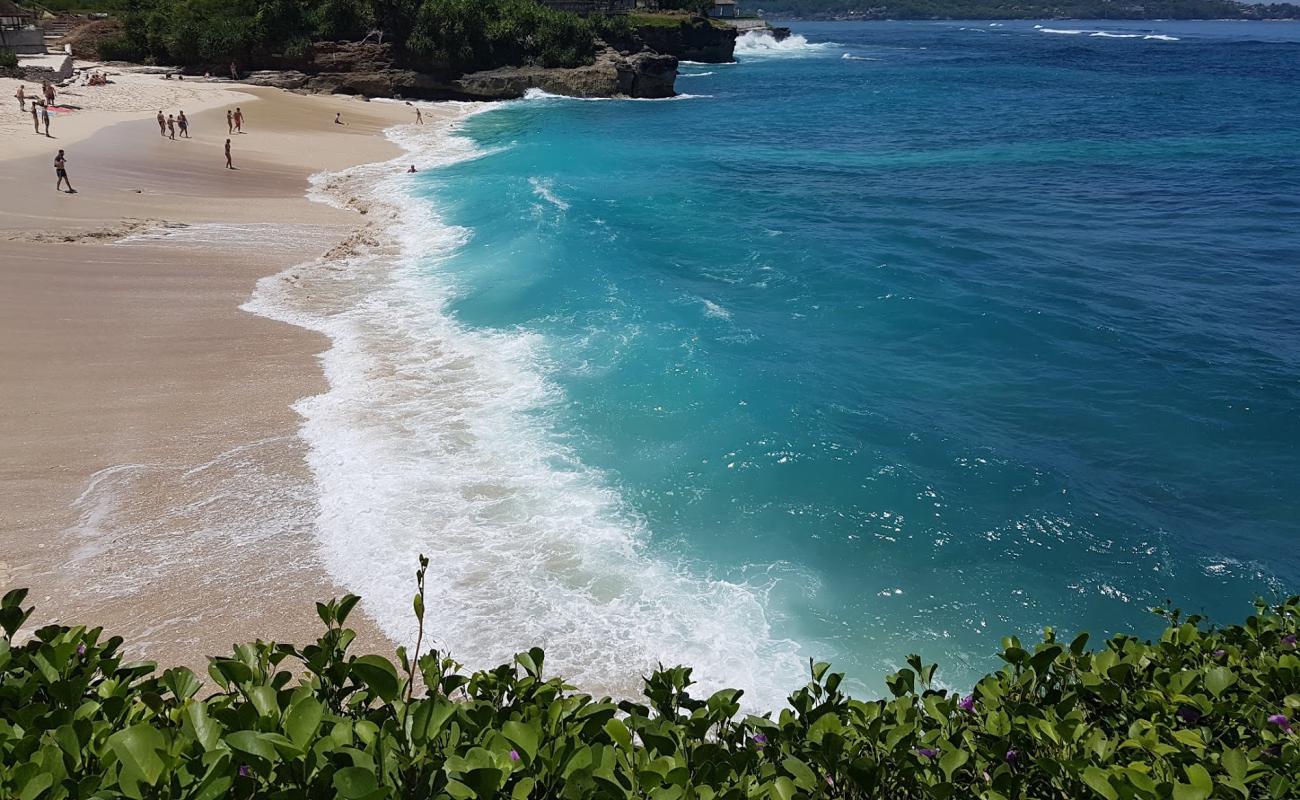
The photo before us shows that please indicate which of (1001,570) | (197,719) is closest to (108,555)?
(197,719)

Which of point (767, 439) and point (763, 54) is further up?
point (763, 54)

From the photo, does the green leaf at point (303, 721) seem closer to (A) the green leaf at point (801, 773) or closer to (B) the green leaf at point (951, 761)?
(A) the green leaf at point (801, 773)

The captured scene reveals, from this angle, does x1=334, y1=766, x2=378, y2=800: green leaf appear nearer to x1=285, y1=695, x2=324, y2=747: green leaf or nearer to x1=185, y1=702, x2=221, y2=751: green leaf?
x1=285, y1=695, x2=324, y2=747: green leaf

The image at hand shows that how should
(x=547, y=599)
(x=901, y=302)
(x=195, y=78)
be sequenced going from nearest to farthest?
(x=547, y=599), (x=901, y=302), (x=195, y=78)

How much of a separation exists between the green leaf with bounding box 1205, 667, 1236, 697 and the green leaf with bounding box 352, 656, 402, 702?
3.95m

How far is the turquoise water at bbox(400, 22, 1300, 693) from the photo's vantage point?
9781mm

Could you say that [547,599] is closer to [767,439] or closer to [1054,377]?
[767,439]

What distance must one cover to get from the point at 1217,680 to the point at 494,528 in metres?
7.72

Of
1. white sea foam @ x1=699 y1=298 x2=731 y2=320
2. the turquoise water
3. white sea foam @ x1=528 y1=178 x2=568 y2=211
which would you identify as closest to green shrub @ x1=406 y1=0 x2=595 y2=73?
the turquoise water

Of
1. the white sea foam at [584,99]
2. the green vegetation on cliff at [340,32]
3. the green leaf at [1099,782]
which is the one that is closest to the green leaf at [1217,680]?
the green leaf at [1099,782]

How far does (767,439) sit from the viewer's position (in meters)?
12.8

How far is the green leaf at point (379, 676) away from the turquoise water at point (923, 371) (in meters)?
5.22

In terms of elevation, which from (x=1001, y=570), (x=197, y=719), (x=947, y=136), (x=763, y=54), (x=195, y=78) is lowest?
(x=1001, y=570)

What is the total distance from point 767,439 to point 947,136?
33.9m
